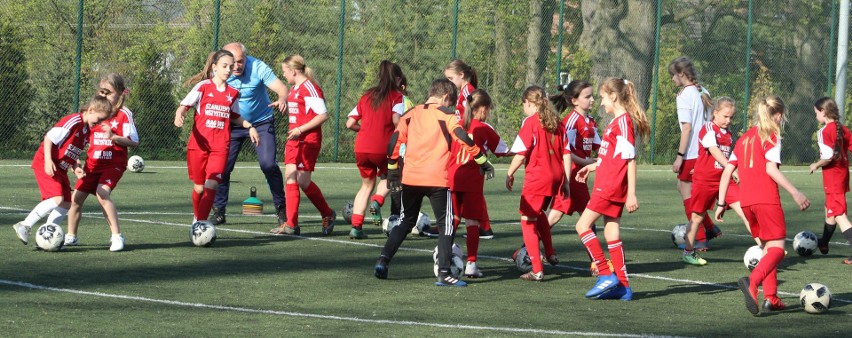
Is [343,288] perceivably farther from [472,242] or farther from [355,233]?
[355,233]

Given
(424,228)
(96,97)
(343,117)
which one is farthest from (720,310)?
(343,117)

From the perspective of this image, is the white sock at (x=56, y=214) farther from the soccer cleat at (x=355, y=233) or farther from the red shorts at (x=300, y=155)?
the soccer cleat at (x=355, y=233)

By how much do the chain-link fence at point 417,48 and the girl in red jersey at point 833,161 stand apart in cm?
1481

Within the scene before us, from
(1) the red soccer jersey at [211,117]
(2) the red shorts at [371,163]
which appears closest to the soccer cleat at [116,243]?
(1) the red soccer jersey at [211,117]

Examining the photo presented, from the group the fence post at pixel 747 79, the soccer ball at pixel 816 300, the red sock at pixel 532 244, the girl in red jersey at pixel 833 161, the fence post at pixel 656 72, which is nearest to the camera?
the soccer ball at pixel 816 300

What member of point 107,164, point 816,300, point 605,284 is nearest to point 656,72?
point 107,164

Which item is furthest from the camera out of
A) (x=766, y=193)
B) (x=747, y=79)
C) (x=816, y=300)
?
(x=747, y=79)

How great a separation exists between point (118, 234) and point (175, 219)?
9.41 ft

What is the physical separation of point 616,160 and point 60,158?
4714 millimetres

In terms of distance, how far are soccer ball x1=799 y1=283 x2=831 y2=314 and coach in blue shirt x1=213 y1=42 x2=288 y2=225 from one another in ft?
Answer: 19.0

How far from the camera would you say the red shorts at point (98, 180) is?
34.6 feet

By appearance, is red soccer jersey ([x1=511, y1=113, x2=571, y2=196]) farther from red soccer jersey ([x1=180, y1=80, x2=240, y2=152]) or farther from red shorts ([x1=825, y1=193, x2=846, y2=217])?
red shorts ([x1=825, y1=193, x2=846, y2=217])

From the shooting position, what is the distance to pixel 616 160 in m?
8.97

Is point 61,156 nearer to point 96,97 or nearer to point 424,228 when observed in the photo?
point 96,97
